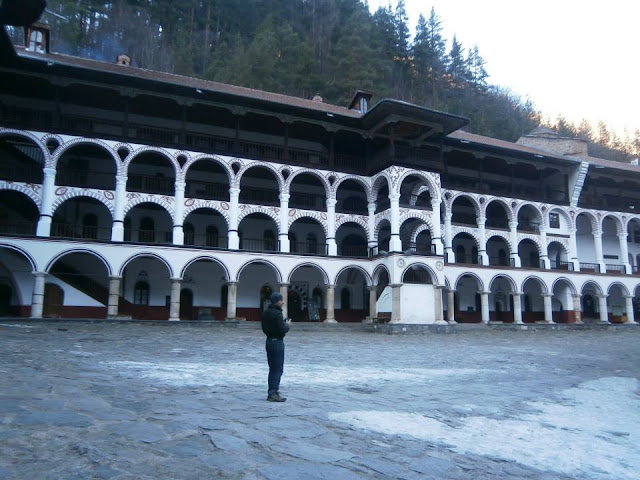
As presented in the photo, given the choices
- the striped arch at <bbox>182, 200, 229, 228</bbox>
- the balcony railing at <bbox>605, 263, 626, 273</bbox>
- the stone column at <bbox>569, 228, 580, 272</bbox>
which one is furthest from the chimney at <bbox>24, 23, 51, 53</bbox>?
the balcony railing at <bbox>605, 263, 626, 273</bbox>

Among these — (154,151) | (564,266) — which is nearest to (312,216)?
(154,151)

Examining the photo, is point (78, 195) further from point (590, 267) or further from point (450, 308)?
point (590, 267)

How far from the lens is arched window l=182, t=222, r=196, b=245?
2522 cm

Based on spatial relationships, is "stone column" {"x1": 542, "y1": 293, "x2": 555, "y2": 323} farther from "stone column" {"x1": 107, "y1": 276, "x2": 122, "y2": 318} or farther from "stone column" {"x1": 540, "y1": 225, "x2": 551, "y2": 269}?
"stone column" {"x1": 107, "y1": 276, "x2": 122, "y2": 318}

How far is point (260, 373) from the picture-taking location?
820 cm

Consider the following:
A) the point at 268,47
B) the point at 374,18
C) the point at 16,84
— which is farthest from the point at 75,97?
the point at 374,18

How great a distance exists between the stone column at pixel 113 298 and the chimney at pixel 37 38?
437 inches

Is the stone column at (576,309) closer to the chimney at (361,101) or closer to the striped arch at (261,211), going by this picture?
the chimney at (361,101)

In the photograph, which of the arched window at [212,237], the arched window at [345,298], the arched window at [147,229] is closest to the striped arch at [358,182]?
the arched window at [345,298]

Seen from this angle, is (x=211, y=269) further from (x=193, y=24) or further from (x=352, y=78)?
(x=193, y=24)

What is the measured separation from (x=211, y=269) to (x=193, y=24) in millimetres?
28928

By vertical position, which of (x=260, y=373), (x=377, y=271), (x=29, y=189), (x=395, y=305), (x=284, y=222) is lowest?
(x=260, y=373)

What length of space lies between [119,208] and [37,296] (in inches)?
184

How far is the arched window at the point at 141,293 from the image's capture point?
2439 centimetres
